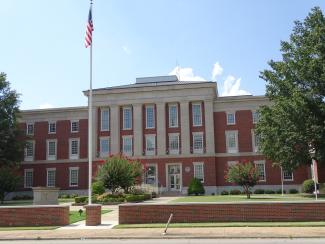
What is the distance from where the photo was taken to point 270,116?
152 ft

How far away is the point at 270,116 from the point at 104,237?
31596 millimetres

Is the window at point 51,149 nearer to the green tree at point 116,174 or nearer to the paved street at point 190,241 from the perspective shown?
the green tree at point 116,174

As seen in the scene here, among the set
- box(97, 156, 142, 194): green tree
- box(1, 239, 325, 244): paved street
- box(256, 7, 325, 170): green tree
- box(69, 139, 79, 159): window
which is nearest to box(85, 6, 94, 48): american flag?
box(1, 239, 325, 244): paved street

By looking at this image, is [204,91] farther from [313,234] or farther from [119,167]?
[313,234]

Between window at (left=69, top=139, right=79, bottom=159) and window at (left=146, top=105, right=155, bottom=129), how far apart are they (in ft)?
36.1

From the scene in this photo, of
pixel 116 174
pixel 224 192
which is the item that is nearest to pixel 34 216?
pixel 116 174

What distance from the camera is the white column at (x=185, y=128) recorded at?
60.3 meters

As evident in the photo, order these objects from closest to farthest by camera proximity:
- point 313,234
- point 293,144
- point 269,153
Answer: point 313,234 → point 293,144 → point 269,153

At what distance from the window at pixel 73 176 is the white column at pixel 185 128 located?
1590 cm

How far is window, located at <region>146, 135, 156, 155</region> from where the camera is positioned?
61.5m

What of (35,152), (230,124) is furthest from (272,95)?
(35,152)

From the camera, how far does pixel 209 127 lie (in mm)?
59969

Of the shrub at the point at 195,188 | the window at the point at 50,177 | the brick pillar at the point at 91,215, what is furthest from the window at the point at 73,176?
the brick pillar at the point at 91,215

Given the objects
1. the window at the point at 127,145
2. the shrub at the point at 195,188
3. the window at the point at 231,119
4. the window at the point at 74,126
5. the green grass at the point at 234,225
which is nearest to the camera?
the green grass at the point at 234,225
